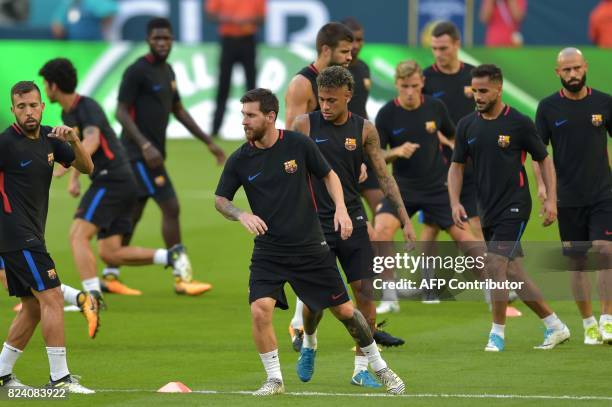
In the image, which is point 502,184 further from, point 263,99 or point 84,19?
point 84,19

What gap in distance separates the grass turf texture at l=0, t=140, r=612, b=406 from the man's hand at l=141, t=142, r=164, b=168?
1409mm

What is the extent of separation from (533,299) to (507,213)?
752mm

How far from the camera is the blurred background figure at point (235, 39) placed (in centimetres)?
2769

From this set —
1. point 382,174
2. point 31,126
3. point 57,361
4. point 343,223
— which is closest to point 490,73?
point 382,174

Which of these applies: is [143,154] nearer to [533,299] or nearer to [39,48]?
[533,299]

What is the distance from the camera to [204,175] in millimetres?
26062

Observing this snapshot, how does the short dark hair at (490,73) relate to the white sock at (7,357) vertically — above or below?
above

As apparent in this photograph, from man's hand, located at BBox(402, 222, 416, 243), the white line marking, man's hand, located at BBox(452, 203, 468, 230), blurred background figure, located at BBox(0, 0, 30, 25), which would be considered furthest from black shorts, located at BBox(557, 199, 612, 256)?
blurred background figure, located at BBox(0, 0, 30, 25)

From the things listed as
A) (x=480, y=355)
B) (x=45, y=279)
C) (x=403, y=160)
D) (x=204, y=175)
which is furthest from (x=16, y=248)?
(x=204, y=175)

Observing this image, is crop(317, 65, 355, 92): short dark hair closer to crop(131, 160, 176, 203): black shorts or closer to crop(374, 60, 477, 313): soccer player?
crop(374, 60, 477, 313): soccer player

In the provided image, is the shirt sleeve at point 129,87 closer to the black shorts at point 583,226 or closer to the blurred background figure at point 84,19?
the black shorts at point 583,226

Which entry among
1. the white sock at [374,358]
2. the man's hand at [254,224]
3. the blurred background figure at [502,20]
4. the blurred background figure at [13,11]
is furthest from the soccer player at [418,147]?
the blurred background figure at [13,11]

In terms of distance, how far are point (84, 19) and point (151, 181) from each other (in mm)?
18427

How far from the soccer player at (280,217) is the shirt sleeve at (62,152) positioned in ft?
3.89
